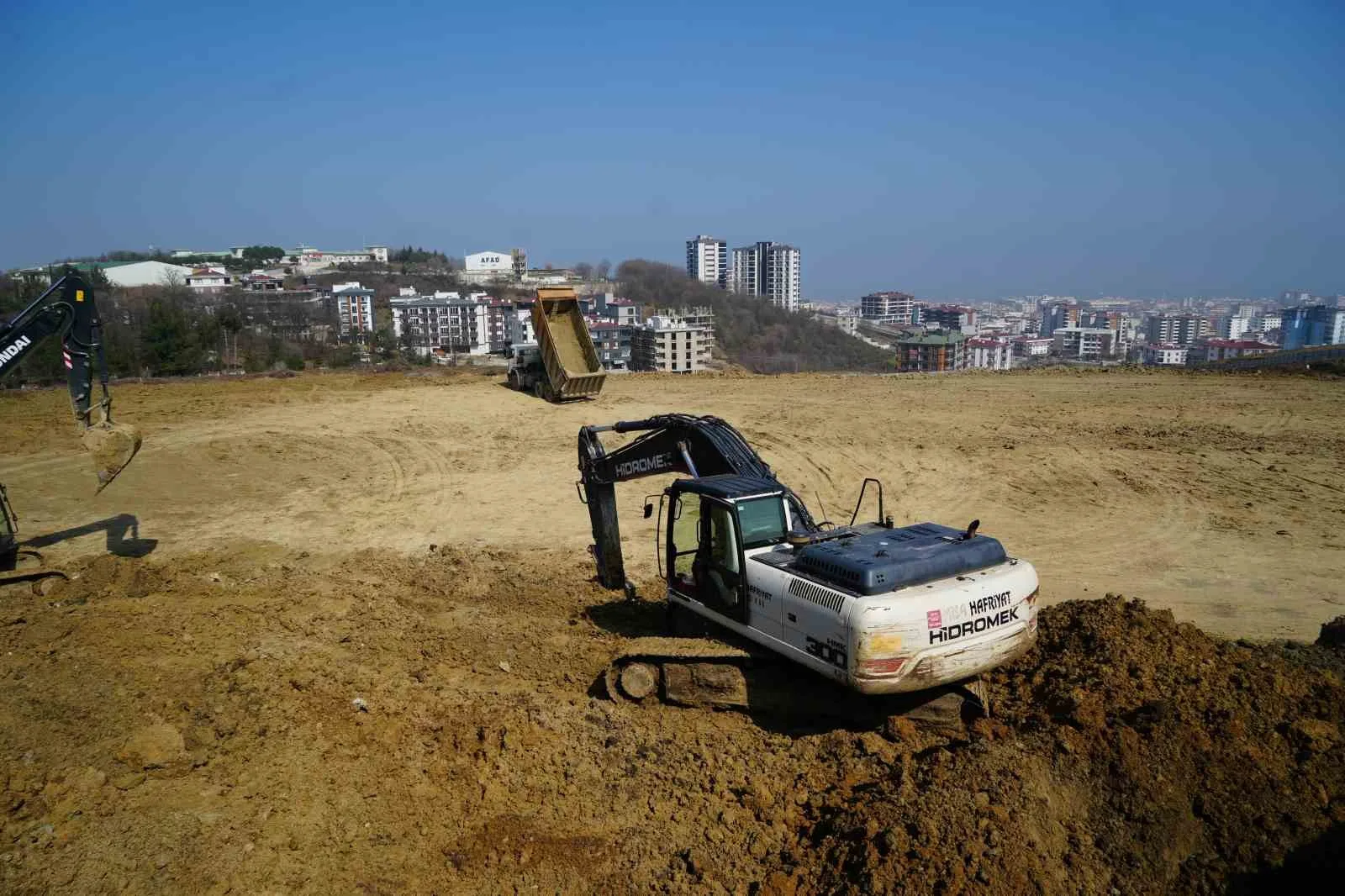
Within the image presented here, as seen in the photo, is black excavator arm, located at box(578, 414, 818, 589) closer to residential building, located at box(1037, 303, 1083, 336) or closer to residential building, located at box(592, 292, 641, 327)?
residential building, located at box(592, 292, 641, 327)

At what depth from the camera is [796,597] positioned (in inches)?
269

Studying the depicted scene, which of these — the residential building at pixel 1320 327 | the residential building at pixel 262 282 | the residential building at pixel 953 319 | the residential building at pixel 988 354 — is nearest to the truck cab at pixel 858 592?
the residential building at pixel 988 354

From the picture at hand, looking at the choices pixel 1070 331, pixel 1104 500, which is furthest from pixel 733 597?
pixel 1070 331

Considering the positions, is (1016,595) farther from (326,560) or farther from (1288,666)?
(326,560)

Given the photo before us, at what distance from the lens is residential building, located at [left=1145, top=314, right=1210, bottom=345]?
417ft

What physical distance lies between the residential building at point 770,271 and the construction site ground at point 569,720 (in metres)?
149

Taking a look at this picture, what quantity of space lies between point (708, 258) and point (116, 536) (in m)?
171

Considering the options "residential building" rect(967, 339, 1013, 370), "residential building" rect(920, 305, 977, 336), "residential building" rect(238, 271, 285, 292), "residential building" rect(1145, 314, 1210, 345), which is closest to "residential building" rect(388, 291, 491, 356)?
"residential building" rect(238, 271, 285, 292)

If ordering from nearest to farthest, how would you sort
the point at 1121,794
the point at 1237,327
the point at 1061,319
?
1. the point at 1121,794
2. the point at 1237,327
3. the point at 1061,319

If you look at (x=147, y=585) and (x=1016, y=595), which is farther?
(x=147, y=585)

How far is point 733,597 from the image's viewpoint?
25.1 feet

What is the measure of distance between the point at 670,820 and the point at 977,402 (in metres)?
20.1

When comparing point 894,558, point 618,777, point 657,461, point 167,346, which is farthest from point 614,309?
point 618,777

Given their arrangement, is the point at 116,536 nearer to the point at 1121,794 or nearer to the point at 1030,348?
the point at 1121,794
